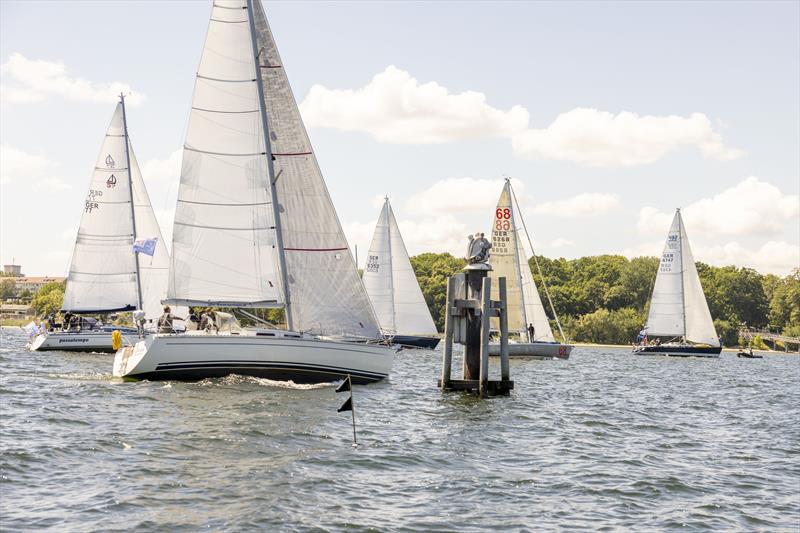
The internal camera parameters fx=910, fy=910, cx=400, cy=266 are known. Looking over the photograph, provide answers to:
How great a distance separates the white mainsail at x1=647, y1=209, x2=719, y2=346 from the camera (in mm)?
78188

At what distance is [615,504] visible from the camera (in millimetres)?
14914

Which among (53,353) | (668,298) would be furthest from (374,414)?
(668,298)

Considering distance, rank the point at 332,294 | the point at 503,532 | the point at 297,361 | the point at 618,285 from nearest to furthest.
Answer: the point at 503,532 < the point at 297,361 < the point at 332,294 < the point at 618,285

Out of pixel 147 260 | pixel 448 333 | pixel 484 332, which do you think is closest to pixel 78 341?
pixel 147 260

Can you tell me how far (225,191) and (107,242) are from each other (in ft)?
79.9

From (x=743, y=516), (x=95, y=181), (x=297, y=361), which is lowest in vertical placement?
(x=743, y=516)

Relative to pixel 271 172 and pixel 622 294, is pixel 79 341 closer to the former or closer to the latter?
pixel 271 172

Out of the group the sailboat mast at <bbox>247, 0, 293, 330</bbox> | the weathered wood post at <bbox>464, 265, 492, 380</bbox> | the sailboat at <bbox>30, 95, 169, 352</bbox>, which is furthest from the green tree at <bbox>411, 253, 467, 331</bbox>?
the sailboat mast at <bbox>247, 0, 293, 330</bbox>

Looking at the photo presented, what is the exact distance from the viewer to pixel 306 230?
3075 cm

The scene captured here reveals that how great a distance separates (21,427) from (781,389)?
3343 centimetres

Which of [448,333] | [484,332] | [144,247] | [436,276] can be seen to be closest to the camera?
[484,332]

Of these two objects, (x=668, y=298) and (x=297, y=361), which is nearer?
(x=297, y=361)

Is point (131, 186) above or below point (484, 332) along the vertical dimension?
above

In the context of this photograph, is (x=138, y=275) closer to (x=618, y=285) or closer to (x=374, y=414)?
(x=374, y=414)
